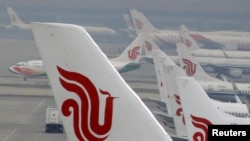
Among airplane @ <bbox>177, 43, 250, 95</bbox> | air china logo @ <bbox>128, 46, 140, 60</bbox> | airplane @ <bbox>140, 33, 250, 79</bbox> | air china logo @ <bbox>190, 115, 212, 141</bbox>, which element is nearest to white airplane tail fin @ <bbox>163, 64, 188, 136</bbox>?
air china logo @ <bbox>190, 115, 212, 141</bbox>

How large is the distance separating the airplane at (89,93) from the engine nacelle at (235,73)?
7015 centimetres

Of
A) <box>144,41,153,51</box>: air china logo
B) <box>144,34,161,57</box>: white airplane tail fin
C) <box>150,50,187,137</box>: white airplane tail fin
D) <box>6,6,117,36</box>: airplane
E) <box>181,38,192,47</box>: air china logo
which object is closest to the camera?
<box>150,50,187,137</box>: white airplane tail fin

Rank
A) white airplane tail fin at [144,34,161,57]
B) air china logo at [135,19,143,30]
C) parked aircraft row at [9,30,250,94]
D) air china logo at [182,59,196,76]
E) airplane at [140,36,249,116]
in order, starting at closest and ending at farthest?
airplane at [140,36,249,116] < air china logo at [182,59,196,76] < parked aircraft row at [9,30,250,94] < white airplane tail fin at [144,34,161,57] < air china logo at [135,19,143,30]

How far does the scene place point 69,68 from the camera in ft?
39.2

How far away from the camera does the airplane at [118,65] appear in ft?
238

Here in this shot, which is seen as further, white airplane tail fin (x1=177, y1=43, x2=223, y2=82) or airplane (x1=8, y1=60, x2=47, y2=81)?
airplane (x1=8, y1=60, x2=47, y2=81)

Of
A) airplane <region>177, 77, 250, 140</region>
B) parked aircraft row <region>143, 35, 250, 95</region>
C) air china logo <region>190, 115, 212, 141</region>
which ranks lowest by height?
air china logo <region>190, 115, 212, 141</region>

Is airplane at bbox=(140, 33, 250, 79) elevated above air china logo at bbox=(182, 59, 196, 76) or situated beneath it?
elevated above

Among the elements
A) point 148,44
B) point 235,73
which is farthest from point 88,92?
point 235,73

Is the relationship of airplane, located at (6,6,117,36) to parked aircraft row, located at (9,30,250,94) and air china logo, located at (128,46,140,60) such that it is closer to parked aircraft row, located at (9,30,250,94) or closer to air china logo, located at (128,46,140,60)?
parked aircraft row, located at (9,30,250,94)

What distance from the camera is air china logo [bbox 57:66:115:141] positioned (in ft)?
38.7

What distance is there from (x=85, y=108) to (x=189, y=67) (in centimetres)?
4378

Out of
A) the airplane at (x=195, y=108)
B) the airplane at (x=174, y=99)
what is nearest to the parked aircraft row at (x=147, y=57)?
the airplane at (x=174, y=99)

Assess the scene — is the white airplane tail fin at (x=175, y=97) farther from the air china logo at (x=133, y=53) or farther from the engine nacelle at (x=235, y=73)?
the engine nacelle at (x=235, y=73)
